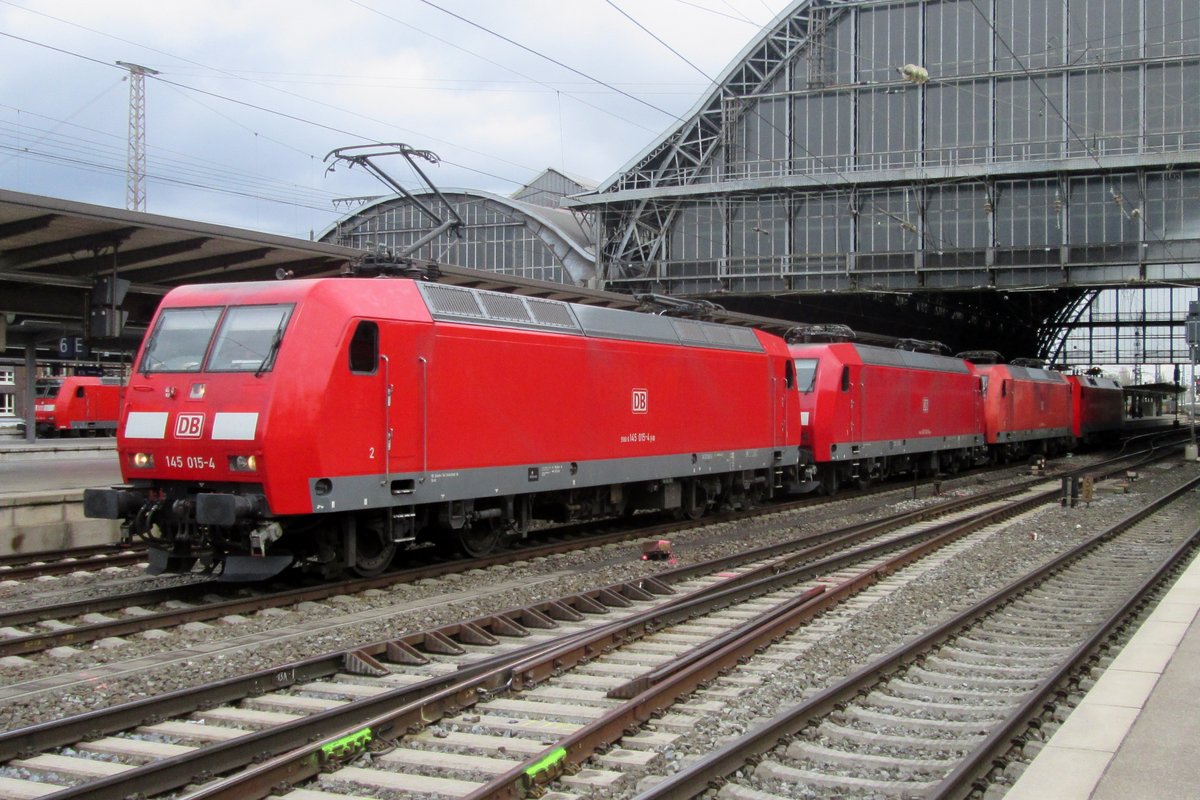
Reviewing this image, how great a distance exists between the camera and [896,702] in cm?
777

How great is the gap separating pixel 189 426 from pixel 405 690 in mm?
5099

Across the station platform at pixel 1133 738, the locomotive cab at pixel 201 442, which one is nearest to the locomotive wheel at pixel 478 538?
the locomotive cab at pixel 201 442

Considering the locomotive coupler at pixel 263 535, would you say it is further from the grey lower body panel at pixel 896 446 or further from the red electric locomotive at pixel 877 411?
the grey lower body panel at pixel 896 446

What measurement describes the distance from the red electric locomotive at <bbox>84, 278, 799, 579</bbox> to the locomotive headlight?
14 millimetres

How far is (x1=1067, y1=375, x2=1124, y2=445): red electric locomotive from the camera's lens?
44.2m

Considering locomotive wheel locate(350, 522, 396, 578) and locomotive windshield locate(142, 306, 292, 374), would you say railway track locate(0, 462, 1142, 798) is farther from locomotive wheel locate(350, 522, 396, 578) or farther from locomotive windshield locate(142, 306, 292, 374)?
locomotive windshield locate(142, 306, 292, 374)

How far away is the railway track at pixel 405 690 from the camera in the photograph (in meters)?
6.13

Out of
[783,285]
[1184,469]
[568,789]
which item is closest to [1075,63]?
[783,285]

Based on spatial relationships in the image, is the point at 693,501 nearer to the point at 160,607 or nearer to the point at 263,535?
the point at 263,535

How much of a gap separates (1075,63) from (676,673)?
155 ft

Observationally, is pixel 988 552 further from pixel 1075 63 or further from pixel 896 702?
pixel 1075 63

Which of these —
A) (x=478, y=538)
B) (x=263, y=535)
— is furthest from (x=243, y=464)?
(x=478, y=538)

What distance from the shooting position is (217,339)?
1157 cm

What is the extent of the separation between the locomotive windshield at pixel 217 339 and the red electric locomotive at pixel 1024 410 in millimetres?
25673
